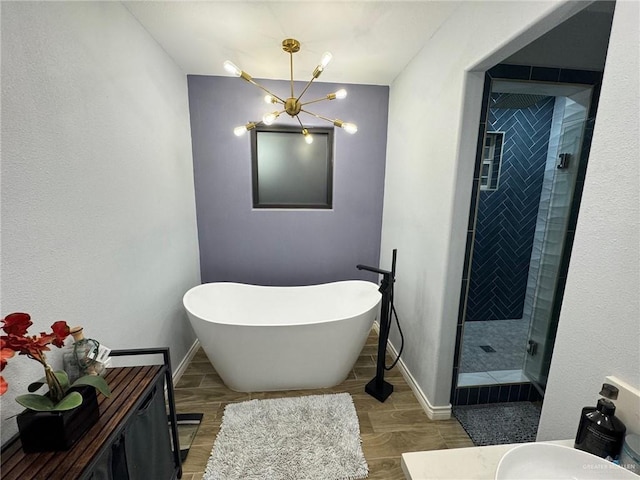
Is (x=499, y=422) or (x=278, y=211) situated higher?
(x=278, y=211)

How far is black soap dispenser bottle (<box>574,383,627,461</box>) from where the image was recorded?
634 mm

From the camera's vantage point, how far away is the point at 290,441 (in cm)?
160

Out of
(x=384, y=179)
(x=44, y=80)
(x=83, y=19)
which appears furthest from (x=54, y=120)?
(x=384, y=179)

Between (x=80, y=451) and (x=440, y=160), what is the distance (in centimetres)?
207

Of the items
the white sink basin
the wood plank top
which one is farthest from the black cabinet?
the white sink basin

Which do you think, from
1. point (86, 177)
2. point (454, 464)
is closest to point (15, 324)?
point (86, 177)

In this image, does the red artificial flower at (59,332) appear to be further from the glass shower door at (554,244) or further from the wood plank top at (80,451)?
the glass shower door at (554,244)

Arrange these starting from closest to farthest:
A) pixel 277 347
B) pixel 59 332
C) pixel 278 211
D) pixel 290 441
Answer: pixel 59 332 → pixel 290 441 → pixel 277 347 → pixel 278 211

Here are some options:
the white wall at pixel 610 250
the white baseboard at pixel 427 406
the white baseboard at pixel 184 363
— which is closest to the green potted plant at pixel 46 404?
the white baseboard at pixel 184 363

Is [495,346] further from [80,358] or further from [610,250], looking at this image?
[80,358]

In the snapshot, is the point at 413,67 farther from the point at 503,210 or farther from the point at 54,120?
the point at 54,120

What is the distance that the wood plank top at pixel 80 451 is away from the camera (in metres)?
0.75

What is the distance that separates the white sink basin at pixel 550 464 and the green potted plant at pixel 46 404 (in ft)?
3.90

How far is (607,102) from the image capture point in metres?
0.74
